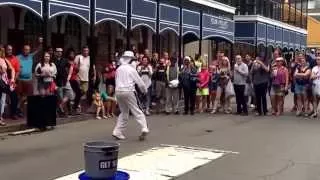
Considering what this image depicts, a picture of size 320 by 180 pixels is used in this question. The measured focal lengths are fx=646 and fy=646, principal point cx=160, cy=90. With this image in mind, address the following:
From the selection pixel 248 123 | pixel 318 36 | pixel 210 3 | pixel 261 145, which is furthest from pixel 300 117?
pixel 318 36

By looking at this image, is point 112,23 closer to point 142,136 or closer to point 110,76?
point 110,76

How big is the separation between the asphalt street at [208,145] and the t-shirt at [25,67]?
1.60 m

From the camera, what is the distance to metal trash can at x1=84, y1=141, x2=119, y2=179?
6203 millimetres

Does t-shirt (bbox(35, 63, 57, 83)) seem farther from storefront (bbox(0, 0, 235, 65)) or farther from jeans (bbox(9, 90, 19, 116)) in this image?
Result: storefront (bbox(0, 0, 235, 65))

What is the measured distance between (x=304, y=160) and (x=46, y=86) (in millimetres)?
7131

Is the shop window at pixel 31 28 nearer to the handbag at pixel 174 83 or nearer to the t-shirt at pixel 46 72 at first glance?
the handbag at pixel 174 83

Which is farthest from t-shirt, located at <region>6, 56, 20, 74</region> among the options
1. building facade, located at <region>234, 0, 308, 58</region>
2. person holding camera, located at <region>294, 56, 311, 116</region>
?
building facade, located at <region>234, 0, 308, 58</region>

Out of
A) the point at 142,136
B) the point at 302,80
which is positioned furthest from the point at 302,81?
the point at 142,136

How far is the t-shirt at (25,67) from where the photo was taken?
51.3 feet

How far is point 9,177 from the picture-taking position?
8.91 metres

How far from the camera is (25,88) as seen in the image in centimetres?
1578

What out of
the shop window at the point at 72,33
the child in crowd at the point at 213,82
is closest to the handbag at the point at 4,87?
the child in crowd at the point at 213,82

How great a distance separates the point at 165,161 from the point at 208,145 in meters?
2.18

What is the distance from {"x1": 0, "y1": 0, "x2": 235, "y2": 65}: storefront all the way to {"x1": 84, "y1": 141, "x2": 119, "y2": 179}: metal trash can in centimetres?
865
